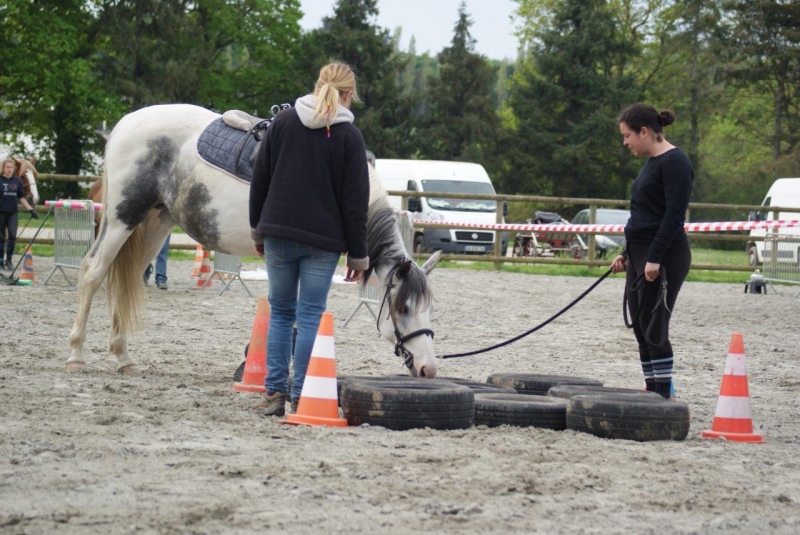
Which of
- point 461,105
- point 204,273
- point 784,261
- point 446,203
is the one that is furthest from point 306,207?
point 461,105

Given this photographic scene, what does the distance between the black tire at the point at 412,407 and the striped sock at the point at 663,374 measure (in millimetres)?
1397

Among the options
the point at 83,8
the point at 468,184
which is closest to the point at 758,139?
the point at 468,184

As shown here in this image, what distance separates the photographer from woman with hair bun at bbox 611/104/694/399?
5.57 metres

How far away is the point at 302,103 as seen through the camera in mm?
5047

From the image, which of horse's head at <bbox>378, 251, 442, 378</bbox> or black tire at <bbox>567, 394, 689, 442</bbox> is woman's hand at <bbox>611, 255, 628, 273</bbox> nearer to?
horse's head at <bbox>378, 251, 442, 378</bbox>

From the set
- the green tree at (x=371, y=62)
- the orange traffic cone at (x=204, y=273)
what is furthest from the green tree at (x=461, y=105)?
the orange traffic cone at (x=204, y=273)

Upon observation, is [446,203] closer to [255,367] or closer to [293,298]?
[255,367]

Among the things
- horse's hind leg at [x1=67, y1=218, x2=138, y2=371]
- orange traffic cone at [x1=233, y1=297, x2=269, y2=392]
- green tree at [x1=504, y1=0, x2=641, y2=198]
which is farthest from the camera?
green tree at [x1=504, y1=0, x2=641, y2=198]

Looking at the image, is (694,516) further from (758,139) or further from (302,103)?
(758,139)

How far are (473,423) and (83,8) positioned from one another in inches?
1438

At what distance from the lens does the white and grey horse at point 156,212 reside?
619 centimetres

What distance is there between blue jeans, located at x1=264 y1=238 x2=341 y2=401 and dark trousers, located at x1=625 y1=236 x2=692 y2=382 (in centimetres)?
182

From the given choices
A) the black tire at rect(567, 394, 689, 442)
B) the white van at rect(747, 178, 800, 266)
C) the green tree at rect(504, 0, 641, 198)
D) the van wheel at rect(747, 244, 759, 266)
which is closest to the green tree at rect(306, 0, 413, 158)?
the green tree at rect(504, 0, 641, 198)

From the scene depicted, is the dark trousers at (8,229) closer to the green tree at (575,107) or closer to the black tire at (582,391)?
the black tire at (582,391)
